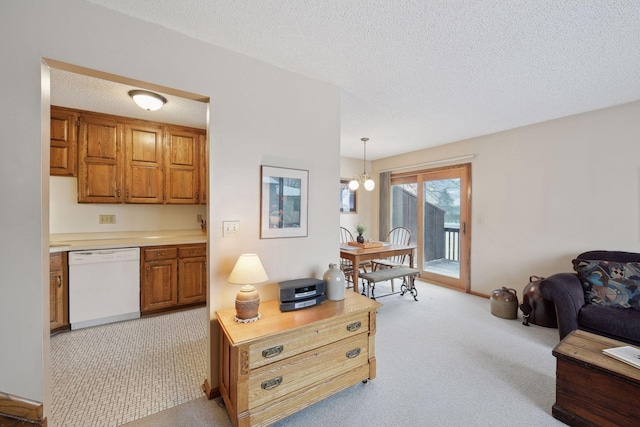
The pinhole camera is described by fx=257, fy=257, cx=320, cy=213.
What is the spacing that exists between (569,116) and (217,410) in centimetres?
458

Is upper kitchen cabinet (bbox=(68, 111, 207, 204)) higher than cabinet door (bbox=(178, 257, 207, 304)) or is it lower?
higher

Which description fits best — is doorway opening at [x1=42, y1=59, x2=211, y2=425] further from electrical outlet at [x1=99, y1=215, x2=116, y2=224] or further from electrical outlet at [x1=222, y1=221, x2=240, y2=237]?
electrical outlet at [x1=222, y1=221, x2=240, y2=237]

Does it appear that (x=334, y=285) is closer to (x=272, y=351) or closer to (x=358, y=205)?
(x=272, y=351)

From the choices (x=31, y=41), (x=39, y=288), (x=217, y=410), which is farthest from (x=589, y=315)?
(x=31, y=41)

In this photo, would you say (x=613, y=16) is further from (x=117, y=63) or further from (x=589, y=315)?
(x=117, y=63)

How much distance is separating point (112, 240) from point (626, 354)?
454cm

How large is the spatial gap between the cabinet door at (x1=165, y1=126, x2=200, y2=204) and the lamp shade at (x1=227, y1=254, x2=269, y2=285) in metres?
2.42

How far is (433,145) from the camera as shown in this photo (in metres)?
4.47

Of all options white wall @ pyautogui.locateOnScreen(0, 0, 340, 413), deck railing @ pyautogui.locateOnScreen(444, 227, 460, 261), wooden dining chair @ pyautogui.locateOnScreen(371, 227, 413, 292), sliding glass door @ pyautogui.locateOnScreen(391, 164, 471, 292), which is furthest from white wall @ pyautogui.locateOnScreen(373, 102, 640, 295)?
white wall @ pyautogui.locateOnScreen(0, 0, 340, 413)

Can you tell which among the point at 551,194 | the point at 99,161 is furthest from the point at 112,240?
the point at 551,194

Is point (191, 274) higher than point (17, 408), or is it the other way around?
point (17, 408)

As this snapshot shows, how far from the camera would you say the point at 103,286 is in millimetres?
2809

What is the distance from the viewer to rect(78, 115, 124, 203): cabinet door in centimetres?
295

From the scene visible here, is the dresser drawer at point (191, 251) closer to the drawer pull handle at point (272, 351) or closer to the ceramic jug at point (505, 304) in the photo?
the drawer pull handle at point (272, 351)
